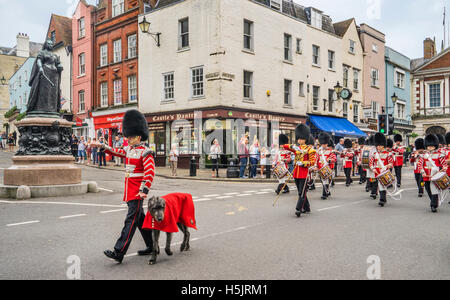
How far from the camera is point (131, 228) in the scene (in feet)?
17.2

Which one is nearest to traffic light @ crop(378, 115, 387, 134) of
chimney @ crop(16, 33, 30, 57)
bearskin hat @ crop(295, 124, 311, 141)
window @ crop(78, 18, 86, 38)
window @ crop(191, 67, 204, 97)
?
window @ crop(191, 67, 204, 97)

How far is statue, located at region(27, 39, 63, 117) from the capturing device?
490 inches

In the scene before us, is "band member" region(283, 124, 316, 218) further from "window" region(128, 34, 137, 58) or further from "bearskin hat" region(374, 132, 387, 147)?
"window" region(128, 34, 137, 58)

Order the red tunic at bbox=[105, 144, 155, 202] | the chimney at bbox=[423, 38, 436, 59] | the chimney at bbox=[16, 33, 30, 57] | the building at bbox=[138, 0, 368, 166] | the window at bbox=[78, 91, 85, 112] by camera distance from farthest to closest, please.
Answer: the chimney at bbox=[16, 33, 30, 57], the chimney at bbox=[423, 38, 436, 59], the window at bbox=[78, 91, 85, 112], the building at bbox=[138, 0, 368, 166], the red tunic at bbox=[105, 144, 155, 202]

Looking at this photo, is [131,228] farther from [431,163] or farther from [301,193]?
[431,163]

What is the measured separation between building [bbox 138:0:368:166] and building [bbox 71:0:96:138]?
7.11 metres

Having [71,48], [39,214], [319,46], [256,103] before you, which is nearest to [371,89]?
[319,46]

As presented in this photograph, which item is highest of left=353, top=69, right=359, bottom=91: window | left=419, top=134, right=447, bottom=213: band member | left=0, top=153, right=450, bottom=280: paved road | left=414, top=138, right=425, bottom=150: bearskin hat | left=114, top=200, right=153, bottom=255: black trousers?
left=353, top=69, right=359, bottom=91: window

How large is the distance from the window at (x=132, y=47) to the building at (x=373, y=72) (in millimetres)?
20234

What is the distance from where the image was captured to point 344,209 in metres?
9.61

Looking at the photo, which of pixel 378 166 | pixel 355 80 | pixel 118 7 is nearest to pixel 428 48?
pixel 355 80

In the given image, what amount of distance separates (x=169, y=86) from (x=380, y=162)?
17.5 metres

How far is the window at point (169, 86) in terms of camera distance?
2527cm
